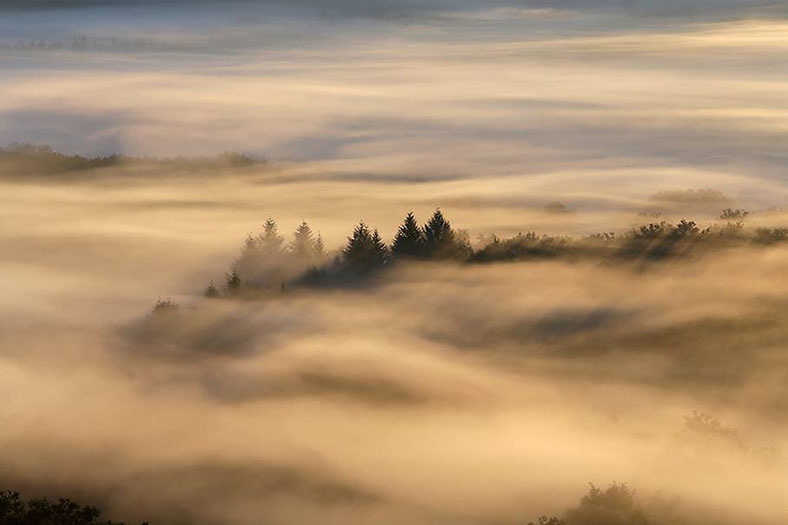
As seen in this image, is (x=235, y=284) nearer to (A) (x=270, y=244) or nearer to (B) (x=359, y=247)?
(A) (x=270, y=244)

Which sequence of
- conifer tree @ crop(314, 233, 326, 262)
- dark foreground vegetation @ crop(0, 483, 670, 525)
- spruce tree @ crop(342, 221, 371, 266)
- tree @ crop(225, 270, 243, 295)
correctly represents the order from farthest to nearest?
conifer tree @ crop(314, 233, 326, 262), spruce tree @ crop(342, 221, 371, 266), tree @ crop(225, 270, 243, 295), dark foreground vegetation @ crop(0, 483, 670, 525)

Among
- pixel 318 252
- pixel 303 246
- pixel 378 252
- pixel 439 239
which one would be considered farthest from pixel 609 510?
pixel 318 252

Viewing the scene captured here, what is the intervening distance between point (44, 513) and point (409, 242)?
9432cm

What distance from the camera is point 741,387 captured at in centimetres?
11619

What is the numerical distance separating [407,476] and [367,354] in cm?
5752

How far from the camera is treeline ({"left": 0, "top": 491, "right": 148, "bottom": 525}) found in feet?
201

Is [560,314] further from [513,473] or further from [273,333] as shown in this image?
[513,473]

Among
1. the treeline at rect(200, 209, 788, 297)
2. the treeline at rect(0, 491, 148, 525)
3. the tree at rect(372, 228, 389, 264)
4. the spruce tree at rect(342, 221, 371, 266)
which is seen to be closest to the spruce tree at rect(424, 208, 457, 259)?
the treeline at rect(200, 209, 788, 297)

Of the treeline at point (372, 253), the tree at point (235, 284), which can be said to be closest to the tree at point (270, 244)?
the treeline at point (372, 253)

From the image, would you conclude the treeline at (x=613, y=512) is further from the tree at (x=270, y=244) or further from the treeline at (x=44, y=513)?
the tree at (x=270, y=244)

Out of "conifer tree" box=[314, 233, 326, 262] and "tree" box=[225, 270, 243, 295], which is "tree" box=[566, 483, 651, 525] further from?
"conifer tree" box=[314, 233, 326, 262]

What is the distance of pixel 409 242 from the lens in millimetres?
154500

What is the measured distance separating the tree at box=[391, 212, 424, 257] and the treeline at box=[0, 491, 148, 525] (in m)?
85.2

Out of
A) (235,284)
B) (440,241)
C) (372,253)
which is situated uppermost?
(440,241)
